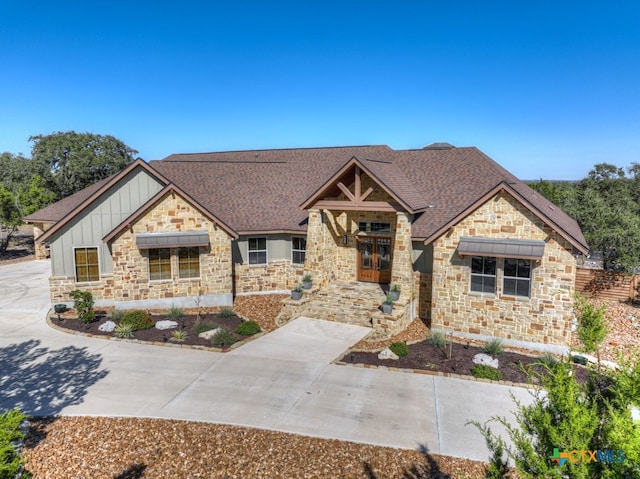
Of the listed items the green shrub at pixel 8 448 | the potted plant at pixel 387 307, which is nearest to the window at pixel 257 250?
the potted plant at pixel 387 307

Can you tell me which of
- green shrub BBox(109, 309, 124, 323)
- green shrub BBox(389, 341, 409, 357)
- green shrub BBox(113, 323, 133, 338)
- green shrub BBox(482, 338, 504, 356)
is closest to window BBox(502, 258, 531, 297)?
green shrub BBox(482, 338, 504, 356)

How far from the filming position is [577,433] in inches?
194

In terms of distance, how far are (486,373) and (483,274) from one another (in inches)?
177

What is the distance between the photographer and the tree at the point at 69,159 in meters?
42.9

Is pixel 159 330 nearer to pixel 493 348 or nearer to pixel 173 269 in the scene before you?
pixel 173 269

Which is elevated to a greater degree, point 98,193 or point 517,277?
point 98,193

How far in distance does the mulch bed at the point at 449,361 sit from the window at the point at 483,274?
2.28 m

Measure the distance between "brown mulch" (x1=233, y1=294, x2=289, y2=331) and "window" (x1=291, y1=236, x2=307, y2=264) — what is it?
192 cm

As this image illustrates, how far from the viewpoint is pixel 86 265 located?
63.4ft

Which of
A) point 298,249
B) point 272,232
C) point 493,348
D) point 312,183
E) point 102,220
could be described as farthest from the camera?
point 312,183

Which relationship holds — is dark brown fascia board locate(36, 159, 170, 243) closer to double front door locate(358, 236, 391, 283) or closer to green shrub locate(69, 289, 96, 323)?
green shrub locate(69, 289, 96, 323)

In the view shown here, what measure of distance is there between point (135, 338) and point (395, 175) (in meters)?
13.2

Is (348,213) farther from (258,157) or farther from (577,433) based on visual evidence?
(577,433)

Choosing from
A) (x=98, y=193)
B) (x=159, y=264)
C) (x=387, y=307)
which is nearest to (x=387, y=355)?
(x=387, y=307)
